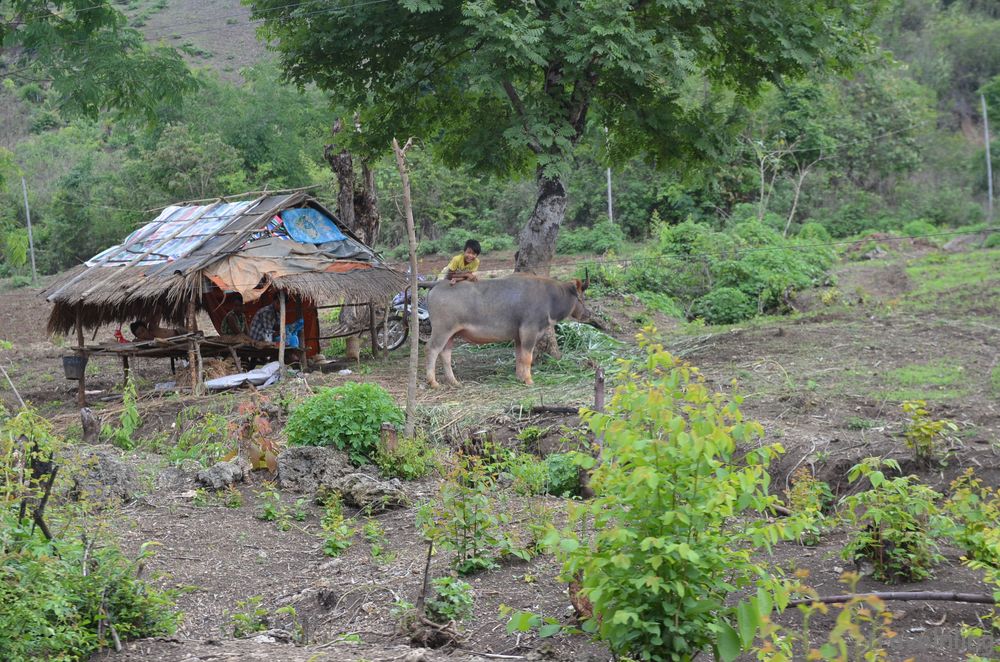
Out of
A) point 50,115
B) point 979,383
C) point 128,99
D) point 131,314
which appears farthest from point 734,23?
point 50,115

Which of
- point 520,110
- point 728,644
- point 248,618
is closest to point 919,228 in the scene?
point 520,110

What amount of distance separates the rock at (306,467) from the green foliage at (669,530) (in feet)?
14.7

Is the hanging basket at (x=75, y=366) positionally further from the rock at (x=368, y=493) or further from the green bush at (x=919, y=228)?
the green bush at (x=919, y=228)

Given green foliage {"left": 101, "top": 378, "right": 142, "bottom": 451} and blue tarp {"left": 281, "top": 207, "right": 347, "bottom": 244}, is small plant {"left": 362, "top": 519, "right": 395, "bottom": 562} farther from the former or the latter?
blue tarp {"left": 281, "top": 207, "right": 347, "bottom": 244}

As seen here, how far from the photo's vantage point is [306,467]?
8602 mm

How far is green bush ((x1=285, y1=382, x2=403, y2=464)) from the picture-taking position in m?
8.89

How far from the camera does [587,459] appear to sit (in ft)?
14.4

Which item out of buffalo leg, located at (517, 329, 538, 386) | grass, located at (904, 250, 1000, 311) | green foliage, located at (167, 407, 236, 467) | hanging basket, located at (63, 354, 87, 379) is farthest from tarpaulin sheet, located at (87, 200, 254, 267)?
grass, located at (904, 250, 1000, 311)

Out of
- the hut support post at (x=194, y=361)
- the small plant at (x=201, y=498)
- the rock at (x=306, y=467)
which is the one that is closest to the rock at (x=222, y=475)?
the small plant at (x=201, y=498)

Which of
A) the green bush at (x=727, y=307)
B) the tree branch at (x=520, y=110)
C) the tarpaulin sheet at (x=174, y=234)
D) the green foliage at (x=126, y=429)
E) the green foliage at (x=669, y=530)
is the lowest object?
the green foliage at (x=126, y=429)

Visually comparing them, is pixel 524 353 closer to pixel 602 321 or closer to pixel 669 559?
pixel 602 321

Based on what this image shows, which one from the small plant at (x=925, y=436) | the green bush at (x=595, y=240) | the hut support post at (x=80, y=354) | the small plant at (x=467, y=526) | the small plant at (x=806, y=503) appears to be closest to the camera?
Result: the small plant at (x=806, y=503)

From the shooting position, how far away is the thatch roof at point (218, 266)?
13.0m

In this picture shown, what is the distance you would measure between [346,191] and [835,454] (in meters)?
11.0
